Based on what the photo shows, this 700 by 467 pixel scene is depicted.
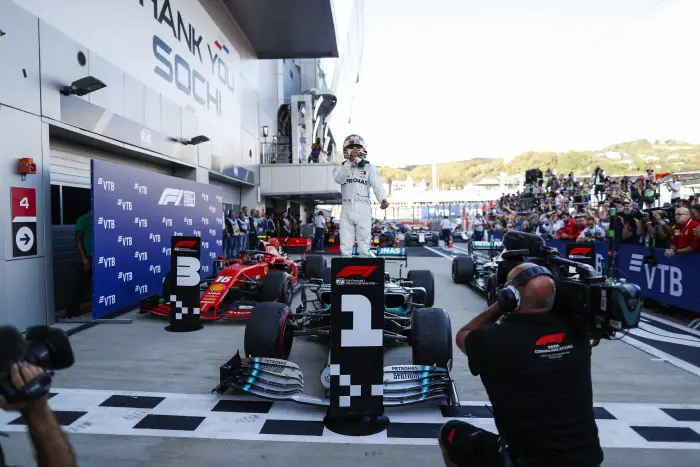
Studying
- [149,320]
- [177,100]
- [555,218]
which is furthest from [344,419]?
[555,218]

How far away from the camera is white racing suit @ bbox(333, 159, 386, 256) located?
5301 mm

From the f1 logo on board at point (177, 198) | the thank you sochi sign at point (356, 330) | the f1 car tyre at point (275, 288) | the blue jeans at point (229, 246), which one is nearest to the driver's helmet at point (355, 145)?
A: the f1 car tyre at point (275, 288)

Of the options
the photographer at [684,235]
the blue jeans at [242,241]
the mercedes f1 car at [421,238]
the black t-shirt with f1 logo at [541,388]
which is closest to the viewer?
the black t-shirt with f1 logo at [541,388]

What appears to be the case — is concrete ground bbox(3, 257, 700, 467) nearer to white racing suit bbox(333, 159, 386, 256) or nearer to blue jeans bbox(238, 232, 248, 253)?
white racing suit bbox(333, 159, 386, 256)

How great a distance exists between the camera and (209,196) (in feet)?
32.0

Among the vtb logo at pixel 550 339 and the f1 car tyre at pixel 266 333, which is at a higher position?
the vtb logo at pixel 550 339

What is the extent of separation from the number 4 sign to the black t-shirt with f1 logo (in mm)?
5297

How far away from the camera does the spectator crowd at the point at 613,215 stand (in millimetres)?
6309

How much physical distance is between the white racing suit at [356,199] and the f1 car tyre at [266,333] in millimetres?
1658

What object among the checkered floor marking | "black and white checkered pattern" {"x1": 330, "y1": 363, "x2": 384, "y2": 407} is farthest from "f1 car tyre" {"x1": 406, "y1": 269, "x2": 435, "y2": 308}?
"black and white checkered pattern" {"x1": 330, "y1": 363, "x2": 384, "y2": 407}

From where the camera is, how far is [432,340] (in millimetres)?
3475

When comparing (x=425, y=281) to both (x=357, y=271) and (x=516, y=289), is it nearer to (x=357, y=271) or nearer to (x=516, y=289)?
(x=357, y=271)

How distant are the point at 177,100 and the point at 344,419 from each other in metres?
8.69

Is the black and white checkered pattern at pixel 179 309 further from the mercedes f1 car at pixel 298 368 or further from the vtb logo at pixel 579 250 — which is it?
the vtb logo at pixel 579 250
